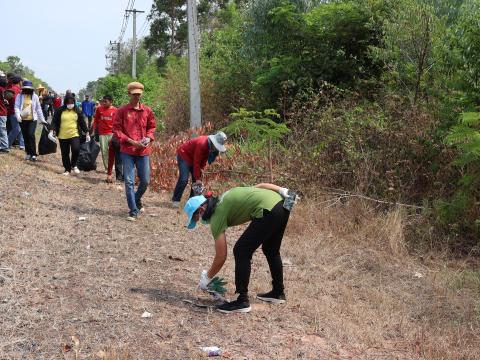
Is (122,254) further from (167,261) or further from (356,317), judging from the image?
(356,317)

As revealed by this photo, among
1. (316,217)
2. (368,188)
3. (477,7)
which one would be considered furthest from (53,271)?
(477,7)

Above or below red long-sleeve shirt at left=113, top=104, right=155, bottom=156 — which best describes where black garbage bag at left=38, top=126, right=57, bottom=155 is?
below

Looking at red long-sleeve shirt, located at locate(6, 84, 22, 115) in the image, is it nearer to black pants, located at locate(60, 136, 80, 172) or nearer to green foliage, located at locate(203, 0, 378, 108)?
black pants, located at locate(60, 136, 80, 172)

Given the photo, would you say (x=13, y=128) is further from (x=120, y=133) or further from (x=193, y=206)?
(x=193, y=206)

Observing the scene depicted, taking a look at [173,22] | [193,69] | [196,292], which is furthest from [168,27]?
[196,292]

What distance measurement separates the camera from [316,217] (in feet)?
25.9

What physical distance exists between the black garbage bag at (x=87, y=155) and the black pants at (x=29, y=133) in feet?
3.29

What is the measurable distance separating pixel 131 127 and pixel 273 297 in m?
3.55

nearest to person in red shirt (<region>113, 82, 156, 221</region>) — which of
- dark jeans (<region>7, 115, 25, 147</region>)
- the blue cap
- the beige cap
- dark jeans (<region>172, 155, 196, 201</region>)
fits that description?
the beige cap

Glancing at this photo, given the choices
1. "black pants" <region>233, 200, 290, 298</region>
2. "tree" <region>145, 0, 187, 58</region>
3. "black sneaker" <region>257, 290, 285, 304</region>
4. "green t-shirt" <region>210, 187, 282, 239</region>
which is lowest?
"black sneaker" <region>257, 290, 285, 304</region>

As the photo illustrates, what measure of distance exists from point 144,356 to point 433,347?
2.27m

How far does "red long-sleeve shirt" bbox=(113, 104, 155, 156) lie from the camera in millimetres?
7371

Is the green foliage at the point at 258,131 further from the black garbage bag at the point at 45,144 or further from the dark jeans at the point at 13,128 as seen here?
the dark jeans at the point at 13,128

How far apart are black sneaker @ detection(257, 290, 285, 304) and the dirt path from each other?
107mm
